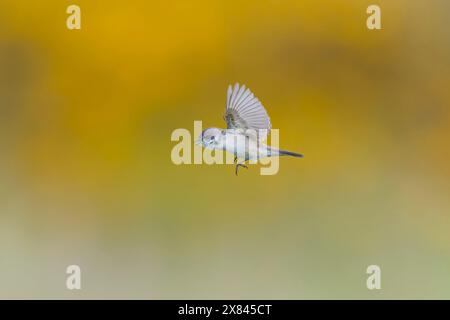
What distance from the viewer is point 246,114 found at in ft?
6.30

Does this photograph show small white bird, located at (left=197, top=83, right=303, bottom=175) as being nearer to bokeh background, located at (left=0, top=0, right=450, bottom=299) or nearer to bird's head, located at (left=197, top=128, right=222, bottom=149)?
bird's head, located at (left=197, top=128, right=222, bottom=149)

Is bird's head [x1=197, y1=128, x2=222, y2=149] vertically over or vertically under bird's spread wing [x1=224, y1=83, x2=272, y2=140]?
under

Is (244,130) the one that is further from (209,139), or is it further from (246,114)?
(209,139)

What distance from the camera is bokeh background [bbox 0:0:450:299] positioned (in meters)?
3.09

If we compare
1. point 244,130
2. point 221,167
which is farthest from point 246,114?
point 221,167

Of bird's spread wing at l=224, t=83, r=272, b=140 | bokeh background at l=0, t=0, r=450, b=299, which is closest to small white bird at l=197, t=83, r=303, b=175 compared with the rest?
bird's spread wing at l=224, t=83, r=272, b=140

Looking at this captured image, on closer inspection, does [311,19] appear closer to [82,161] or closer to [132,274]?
[82,161]

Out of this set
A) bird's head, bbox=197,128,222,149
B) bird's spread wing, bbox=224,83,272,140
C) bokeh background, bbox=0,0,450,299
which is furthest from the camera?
bokeh background, bbox=0,0,450,299

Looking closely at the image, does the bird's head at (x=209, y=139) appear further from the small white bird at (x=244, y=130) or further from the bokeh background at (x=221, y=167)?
the bokeh background at (x=221, y=167)

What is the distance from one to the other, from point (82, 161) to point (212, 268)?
1.02 meters

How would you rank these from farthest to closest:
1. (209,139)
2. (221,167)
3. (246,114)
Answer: (221,167) < (246,114) < (209,139)

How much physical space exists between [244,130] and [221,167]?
64.5 inches

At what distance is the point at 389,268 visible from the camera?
304 centimetres

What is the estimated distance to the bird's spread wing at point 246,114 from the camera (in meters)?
1.91
